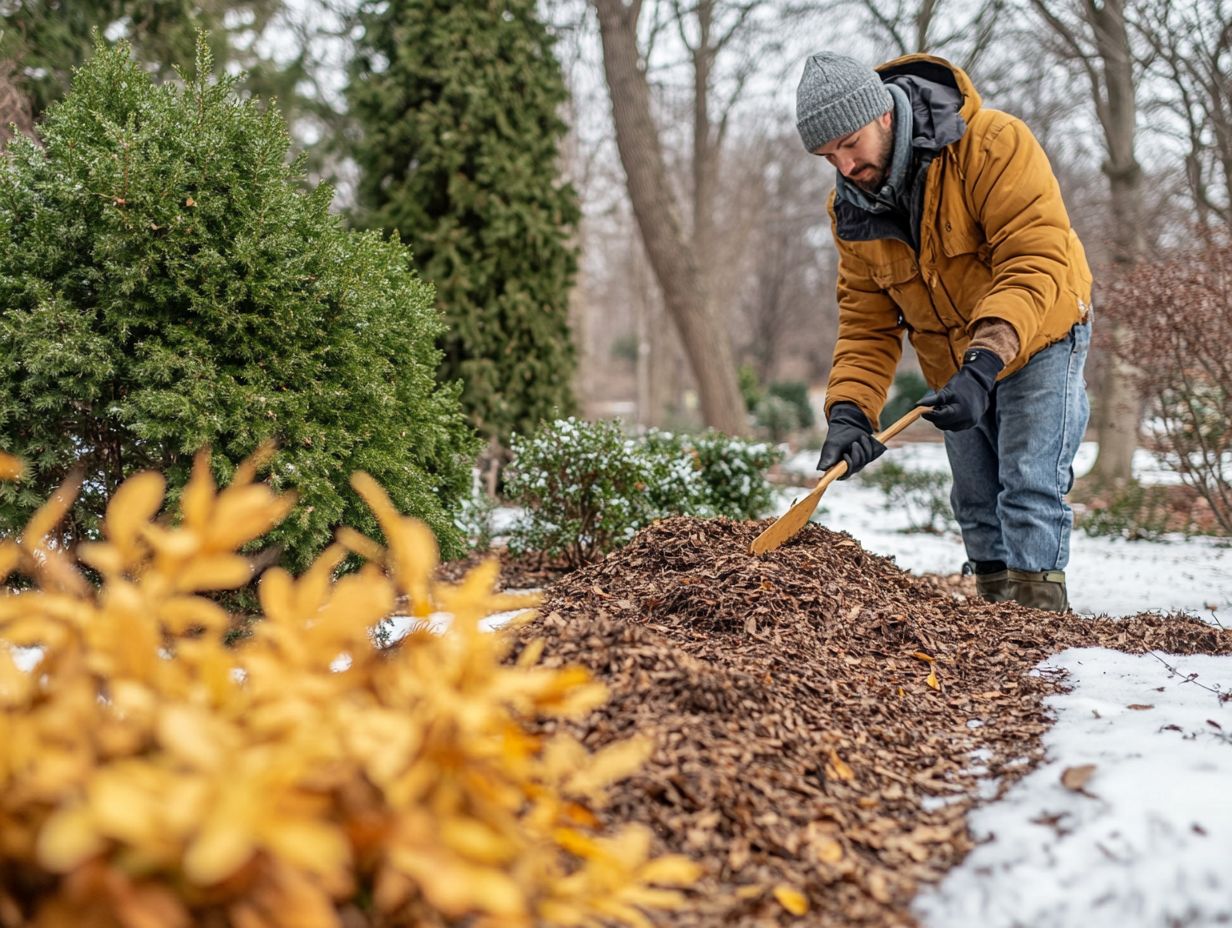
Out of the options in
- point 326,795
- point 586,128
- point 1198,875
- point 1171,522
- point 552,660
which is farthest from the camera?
point 586,128

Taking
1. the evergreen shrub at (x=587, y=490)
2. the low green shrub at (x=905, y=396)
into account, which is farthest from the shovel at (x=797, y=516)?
the low green shrub at (x=905, y=396)

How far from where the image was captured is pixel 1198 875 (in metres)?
1.48

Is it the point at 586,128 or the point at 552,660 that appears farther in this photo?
the point at 586,128

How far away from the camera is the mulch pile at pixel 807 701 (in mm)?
1645

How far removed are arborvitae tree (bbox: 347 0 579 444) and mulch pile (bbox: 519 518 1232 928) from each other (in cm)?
385

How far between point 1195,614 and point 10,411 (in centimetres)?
455

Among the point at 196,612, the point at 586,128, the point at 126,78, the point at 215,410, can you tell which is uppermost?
the point at 586,128

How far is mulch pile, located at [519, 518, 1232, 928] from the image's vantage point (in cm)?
164

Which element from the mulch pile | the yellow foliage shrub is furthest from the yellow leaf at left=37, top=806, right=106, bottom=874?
the mulch pile

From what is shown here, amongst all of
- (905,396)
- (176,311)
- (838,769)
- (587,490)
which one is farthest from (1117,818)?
(905,396)

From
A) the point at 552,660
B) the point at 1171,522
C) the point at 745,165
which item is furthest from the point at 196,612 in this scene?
the point at 745,165

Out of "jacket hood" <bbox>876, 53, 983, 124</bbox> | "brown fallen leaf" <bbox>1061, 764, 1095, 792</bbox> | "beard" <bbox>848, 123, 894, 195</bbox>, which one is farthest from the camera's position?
"jacket hood" <bbox>876, 53, 983, 124</bbox>

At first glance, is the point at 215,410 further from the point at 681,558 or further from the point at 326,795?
the point at 326,795

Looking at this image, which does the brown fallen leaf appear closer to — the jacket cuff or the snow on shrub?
the jacket cuff
